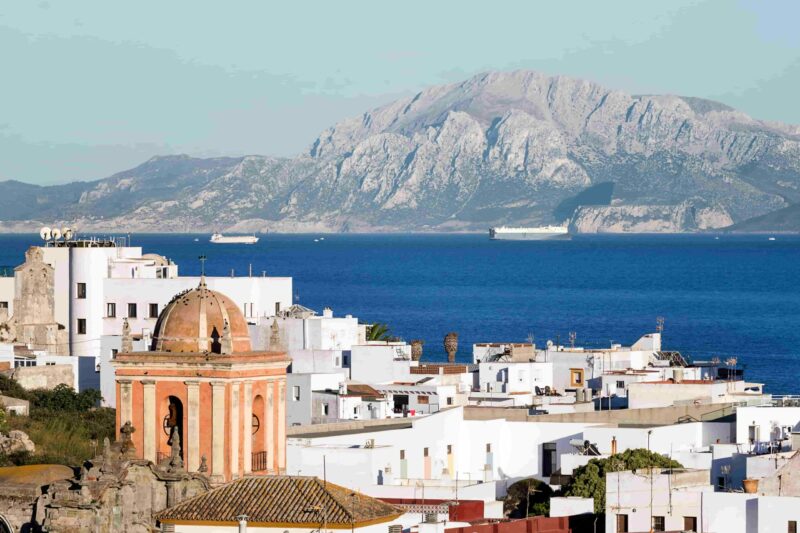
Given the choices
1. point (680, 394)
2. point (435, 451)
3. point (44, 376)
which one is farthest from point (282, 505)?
point (44, 376)

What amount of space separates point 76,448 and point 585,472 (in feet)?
39.1

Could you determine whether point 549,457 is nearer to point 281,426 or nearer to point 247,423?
point 281,426

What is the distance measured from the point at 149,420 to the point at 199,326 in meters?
1.53

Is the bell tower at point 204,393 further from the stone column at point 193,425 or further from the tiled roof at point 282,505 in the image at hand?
the tiled roof at point 282,505

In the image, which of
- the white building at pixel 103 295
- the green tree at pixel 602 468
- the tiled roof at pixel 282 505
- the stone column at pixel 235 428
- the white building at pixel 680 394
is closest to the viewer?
the tiled roof at pixel 282 505

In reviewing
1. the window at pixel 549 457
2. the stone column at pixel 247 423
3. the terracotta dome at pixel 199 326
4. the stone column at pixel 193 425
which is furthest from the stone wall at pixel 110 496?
the window at pixel 549 457

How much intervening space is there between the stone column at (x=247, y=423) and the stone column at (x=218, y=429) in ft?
1.30

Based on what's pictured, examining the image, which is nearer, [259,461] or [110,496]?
[110,496]

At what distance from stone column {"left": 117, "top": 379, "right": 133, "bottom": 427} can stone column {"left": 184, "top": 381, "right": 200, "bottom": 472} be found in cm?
95

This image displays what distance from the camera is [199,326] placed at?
99.7ft

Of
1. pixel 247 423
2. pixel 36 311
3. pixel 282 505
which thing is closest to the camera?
pixel 282 505

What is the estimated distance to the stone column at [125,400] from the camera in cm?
3034

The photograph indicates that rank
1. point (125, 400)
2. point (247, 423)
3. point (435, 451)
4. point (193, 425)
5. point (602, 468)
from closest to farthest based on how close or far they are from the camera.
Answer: point (193, 425)
point (247, 423)
point (125, 400)
point (602, 468)
point (435, 451)

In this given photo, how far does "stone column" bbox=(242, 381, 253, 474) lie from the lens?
3016cm
